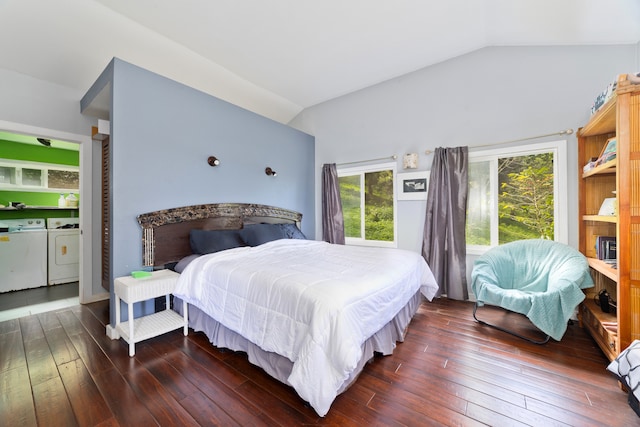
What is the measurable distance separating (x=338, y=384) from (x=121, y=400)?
1307 millimetres

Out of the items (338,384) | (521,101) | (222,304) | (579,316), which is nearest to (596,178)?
(521,101)

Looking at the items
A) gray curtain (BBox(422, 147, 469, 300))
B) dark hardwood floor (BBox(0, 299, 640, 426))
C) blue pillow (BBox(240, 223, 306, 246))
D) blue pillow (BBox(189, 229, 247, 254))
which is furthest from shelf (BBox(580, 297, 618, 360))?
blue pillow (BBox(189, 229, 247, 254))

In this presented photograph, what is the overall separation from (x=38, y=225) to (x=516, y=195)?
690 centimetres

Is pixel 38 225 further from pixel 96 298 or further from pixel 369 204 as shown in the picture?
pixel 369 204

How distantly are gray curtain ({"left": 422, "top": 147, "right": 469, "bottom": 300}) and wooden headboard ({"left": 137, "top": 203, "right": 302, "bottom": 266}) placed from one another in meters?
2.52

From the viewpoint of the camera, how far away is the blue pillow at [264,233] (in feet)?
10.2

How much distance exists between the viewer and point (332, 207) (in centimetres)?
436

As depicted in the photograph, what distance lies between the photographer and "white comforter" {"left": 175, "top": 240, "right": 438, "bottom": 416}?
1.34 metres

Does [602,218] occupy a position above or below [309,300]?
above

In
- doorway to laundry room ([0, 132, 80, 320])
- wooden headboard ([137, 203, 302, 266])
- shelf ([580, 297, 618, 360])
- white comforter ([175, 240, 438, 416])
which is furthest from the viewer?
doorway to laundry room ([0, 132, 80, 320])

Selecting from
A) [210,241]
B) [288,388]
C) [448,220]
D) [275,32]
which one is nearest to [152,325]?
[210,241]

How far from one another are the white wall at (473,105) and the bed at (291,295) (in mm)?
1731

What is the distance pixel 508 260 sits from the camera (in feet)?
8.88

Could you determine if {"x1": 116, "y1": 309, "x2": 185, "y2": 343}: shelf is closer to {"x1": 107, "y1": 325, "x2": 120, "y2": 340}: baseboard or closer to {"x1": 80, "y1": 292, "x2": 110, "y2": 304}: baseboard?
{"x1": 107, "y1": 325, "x2": 120, "y2": 340}: baseboard
